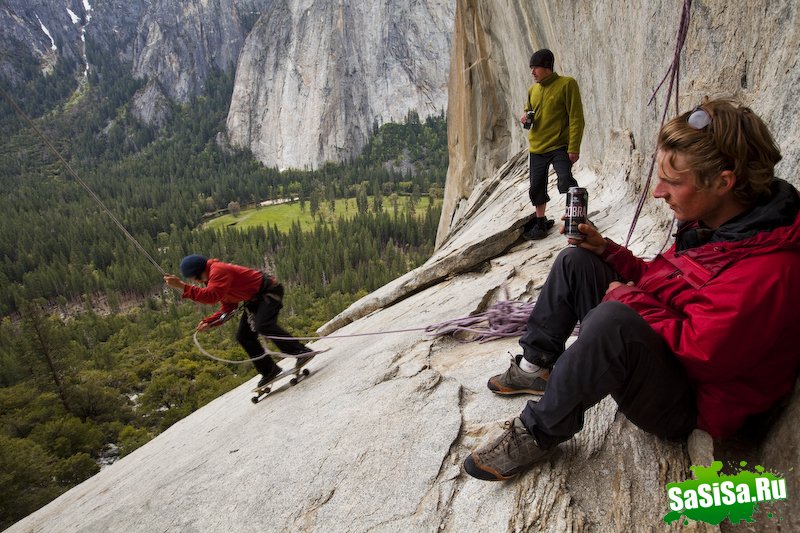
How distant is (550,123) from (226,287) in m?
5.35

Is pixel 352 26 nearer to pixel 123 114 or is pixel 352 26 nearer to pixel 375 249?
pixel 375 249

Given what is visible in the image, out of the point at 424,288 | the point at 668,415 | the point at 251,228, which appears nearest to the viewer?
the point at 668,415

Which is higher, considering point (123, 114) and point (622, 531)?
point (123, 114)

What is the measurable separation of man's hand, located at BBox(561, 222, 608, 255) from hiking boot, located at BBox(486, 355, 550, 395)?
93 centimetres

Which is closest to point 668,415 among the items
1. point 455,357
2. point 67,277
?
point 455,357

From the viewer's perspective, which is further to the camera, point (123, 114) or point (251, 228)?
point (123, 114)

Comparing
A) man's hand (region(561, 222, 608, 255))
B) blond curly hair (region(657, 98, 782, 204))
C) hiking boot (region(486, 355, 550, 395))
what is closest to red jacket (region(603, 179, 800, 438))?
blond curly hair (region(657, 98, 782, 204))

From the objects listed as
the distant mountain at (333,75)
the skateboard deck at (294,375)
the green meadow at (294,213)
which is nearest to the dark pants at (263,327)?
the skateboard deck at (294,375)

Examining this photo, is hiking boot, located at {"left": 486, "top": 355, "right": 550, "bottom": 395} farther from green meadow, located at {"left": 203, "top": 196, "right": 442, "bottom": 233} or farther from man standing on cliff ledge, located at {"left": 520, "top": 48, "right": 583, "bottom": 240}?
green meadow, located at {"left": 203, "top": 196, "right": 442, "bottom": 233}

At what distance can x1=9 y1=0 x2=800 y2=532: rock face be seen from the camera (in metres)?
2.57

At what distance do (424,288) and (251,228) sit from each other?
100 m

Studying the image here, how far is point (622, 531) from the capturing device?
235 centimetres

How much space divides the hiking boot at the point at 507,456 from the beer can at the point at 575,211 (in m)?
1.24

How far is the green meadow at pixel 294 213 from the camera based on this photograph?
114 m
